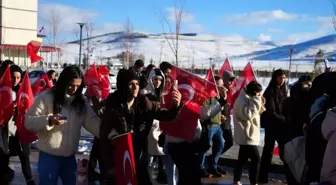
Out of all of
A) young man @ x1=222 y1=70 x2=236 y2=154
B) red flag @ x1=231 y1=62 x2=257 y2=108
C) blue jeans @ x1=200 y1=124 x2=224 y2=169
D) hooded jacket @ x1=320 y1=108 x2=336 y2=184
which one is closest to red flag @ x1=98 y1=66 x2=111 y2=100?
blue jeans @ x1=200 y1=124 x2=224 y2=169

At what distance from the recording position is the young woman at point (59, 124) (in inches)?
176

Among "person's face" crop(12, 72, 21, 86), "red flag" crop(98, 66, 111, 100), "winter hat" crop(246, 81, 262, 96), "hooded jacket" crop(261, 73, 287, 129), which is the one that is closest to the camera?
"person's face" crop(12, 72, 21, 86)

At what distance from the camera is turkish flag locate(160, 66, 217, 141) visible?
17.9ft

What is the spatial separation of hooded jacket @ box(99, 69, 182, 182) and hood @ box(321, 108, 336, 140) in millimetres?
1708

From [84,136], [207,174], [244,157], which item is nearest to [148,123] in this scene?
[244,157]

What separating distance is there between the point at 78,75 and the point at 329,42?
19581 cm

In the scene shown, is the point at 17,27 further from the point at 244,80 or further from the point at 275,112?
the point at 275,112

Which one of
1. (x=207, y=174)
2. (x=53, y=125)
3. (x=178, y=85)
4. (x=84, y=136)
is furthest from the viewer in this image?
(x=84, y=136)

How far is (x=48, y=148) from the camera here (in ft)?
14.8

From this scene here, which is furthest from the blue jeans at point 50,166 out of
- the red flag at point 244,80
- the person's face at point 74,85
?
the red flag at point 244,80

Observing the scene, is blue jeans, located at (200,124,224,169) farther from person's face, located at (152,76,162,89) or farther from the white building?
the white building

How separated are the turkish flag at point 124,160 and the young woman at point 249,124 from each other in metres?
3.00

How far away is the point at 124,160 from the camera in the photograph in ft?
13.6

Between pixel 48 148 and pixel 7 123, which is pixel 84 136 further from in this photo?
pixel 48 148
